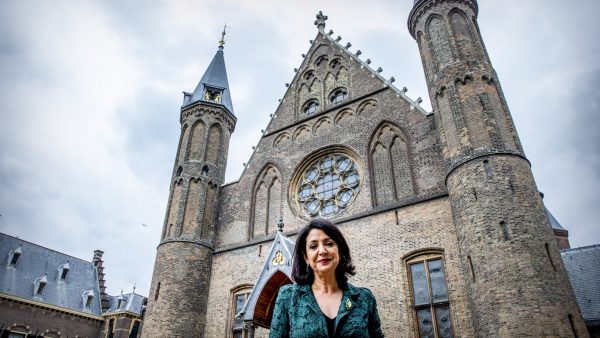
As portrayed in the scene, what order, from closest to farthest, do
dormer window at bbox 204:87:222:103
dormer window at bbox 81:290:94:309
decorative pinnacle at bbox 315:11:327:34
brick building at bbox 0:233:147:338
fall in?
dormer window at bbox 204:87:222:103, decorative pinnacle at bbox 315:11:327:34, brick building at bbox 0:233:147:338, dormer window at bbox 81:290:94:309

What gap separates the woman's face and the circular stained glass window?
10.2 m

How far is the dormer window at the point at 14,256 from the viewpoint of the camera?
79.1 feet

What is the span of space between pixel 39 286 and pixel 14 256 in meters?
2.63

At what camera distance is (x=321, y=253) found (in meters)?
2.45

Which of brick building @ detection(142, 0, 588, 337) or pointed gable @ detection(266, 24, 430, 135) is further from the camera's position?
pointed gable @ detection(266, 24, 430, 135)

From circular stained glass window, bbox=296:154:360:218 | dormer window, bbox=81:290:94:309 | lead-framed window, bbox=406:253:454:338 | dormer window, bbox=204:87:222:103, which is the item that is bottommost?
lead-framed window, bbox=406:253:454:338

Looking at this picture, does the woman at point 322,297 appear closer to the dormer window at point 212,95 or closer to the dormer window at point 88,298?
the dormer window at point 212,95

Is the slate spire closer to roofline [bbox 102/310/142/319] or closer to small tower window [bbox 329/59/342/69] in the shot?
small tower window [bbox 329/59/342/69]

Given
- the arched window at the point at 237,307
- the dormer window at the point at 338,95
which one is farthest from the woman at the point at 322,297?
the dormer window at the point at 338,95

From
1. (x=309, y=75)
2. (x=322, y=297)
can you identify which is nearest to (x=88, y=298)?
→ (x=309, y=75)

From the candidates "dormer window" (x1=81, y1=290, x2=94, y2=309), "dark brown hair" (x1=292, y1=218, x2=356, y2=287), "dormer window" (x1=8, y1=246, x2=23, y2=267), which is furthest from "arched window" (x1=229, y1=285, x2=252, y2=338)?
"dormer window" (x1=8, y1=246, x2=23, y2=267)

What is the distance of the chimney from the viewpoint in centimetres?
2709

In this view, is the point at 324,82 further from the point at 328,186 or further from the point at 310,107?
the point at 328,186

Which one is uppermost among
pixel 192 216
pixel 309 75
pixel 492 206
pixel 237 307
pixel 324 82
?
pixel 309 75
